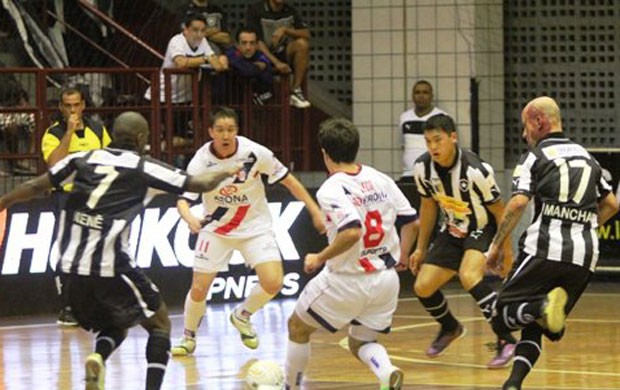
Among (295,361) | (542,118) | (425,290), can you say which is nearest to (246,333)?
(425,290)

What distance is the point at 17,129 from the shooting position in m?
17.6

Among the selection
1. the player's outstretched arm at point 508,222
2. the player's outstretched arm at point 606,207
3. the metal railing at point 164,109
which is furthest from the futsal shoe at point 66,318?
the player's outstretched arm at point 606,207

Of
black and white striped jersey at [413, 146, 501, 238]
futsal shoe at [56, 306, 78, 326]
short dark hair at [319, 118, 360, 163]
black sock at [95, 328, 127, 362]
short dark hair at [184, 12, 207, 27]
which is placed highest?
short dark hair at [184, 12, 207, 27]

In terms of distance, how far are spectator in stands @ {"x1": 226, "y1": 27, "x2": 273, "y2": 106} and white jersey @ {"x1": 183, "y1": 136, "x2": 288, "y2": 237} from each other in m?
5.15

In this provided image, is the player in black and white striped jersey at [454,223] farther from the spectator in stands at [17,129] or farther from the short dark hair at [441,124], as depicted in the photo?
the spectator in stands at [17,129]

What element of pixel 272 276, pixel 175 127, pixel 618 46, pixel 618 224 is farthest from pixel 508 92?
pixel 272 276

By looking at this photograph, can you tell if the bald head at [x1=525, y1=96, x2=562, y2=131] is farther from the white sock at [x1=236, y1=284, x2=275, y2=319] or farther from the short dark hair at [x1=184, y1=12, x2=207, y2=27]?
the short dark hair at [x1=184, y1=12, x2=207, y2=27]

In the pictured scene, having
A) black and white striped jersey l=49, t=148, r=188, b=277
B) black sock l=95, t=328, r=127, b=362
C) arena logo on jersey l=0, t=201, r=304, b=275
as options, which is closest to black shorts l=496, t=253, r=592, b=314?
black and white striped jersey l=49, t=148, r=188, b=277

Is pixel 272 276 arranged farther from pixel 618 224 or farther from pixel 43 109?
pixel 618 224

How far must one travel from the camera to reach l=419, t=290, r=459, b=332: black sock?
13266mm

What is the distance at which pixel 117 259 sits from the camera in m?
10.3

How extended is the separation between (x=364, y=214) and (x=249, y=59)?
8910 mm

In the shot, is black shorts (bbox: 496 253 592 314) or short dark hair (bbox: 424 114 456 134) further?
short dark hair (bbox: 424 114 456 134)

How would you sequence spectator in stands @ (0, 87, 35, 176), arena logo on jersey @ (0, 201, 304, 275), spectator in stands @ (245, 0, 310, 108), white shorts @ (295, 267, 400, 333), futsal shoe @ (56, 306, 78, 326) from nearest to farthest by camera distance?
white shorts @ (295, 267, 400, 333) < futsal shoe @ (56, 306, 78, 326) < arena logo on jersey @ (0, 201, 304, 275) < spectator in stands @ (0, 87, 35, 176) < spectator in stands @ (245, 0, 310, 108)
